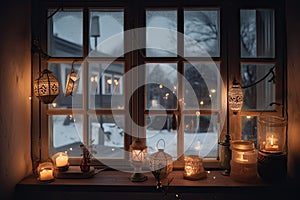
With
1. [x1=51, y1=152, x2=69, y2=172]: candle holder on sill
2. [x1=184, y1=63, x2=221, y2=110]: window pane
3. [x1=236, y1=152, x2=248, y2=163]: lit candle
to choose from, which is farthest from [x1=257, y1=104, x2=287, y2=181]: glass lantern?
[x1=51, y1=152, x2=69, y2=172]: candle holder on sill

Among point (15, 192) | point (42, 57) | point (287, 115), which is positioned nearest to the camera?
point (15, 192)

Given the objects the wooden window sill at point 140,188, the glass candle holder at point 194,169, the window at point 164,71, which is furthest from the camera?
the window at point 164,71

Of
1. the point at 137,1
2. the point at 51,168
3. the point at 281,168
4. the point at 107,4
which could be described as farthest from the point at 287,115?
the point at 51,168

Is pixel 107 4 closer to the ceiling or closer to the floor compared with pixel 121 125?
closer to the ceiling

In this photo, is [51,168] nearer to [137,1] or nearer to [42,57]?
[42,57]

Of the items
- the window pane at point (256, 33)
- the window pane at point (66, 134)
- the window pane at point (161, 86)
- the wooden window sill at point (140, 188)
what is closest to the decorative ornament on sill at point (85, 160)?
the wooden window sill at point (140, 188)

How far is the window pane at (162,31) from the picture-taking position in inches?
83.4

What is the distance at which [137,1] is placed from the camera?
209 cm

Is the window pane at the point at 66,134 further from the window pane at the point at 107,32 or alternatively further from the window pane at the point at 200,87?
the window pane at the point at 200,87

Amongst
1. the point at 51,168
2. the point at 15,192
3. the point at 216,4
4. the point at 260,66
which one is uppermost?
the point at 216,4

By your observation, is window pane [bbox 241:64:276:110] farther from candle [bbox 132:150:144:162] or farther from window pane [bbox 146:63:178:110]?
candle [bbox 132:150:144:162]

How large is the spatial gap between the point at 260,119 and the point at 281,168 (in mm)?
351

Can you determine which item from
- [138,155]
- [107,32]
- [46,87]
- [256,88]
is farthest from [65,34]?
[256,88]

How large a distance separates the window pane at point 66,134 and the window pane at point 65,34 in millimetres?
463
